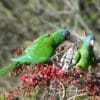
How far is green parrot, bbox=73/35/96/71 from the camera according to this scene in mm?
4360

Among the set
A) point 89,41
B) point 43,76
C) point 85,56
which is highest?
point 89,41

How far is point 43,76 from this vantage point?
155 inches

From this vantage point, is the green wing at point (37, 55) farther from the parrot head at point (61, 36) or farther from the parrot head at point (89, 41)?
the parrot head at point (89, 41)

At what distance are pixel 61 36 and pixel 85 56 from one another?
307mm

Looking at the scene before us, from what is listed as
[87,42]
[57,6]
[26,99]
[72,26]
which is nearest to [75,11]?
[72,26]

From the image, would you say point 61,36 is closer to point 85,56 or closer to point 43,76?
point 85,56

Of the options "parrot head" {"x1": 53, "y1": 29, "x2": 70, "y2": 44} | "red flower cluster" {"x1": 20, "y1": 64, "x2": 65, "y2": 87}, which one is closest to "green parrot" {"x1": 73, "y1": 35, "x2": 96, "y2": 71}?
"parrot head" {"x1": 53, "y1": 29, "x2": 70, "y2": 44}

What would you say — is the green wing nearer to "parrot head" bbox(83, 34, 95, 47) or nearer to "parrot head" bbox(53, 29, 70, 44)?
"parrot head" bbox(53, 29, 70, 44)

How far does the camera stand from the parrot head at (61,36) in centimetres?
465

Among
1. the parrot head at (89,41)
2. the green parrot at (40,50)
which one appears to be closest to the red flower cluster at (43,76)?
the green parrot at (40,50)

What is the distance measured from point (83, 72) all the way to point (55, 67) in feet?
0.67

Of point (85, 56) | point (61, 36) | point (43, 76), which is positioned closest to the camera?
point (43, 76)

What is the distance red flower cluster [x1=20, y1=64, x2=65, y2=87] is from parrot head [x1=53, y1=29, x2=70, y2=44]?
27.5 inches

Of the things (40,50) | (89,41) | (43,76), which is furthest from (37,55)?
(43,76)
